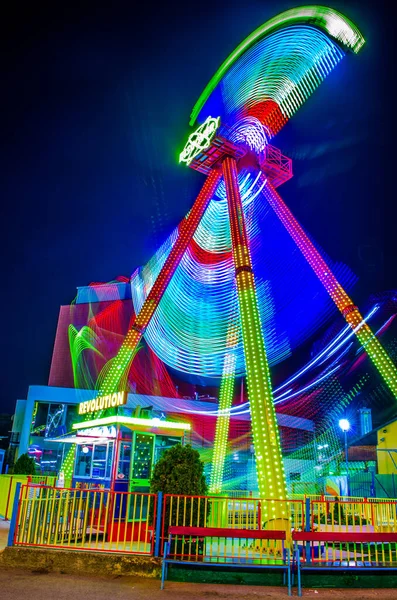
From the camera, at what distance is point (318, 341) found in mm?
51688

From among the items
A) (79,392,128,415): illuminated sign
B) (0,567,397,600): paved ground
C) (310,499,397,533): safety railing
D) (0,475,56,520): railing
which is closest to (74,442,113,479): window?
(0,475,56,520): railing

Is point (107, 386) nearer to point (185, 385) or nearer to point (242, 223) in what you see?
point (242, 223)

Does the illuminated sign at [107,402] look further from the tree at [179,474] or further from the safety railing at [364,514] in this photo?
the safety railing at [364,514]

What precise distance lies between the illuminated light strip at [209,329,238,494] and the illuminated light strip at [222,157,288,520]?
698 cm

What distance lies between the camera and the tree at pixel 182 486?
31.2ft

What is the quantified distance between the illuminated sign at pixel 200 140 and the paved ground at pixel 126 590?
17333 mm

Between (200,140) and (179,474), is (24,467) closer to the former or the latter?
(179,474)

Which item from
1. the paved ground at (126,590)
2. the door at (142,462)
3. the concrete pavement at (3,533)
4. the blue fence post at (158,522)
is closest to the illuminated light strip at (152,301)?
the door at (142,462)

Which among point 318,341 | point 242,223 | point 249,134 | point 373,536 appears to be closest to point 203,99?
point 249,134

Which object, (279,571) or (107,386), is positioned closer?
(279,571)

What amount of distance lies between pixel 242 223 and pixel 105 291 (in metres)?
40.9

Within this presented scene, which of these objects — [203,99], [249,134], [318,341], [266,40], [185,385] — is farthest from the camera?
[185,385]

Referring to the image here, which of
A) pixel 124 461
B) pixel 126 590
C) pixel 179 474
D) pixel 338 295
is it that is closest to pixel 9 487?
pixel 124 461

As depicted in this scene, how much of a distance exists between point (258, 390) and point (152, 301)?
23.1ft
